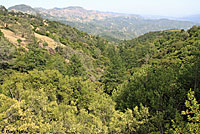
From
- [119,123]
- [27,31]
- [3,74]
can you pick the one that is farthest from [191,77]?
[27,31]

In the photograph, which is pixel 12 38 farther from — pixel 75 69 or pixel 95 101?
pixel 95 101

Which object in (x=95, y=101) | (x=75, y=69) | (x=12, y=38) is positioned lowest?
(x=95, y=101)

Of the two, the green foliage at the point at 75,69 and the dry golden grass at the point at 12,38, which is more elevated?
the dry golden grass at the point at 12,38

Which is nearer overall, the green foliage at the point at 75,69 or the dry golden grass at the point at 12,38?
the green foliage at the point at 75,69

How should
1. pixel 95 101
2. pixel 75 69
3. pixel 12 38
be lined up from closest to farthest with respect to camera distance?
pixel 95 101
pixel 75 69
pixel 12 38

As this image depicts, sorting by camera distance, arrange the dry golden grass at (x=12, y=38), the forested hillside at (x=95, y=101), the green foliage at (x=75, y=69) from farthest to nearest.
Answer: the dry golden grass at (x=12, y=38) → the green foliage at (x=75, y=69) → the forested hillside at (x=95, y=101)

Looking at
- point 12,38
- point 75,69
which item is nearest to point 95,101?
point 75,69

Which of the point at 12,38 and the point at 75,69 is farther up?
the point at 12,38

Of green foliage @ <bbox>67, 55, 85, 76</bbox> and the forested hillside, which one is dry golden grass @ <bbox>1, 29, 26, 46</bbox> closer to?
the forested hillside

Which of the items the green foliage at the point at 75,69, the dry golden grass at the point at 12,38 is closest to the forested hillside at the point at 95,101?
the green foliage at the point at 75,69

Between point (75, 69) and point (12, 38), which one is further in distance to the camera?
point (12, 38)

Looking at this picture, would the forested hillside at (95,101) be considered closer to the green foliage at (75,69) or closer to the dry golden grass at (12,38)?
the green foliage at (75,69)

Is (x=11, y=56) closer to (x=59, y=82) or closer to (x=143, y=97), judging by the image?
(x=59, y=82)

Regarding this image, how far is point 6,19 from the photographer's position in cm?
5697
